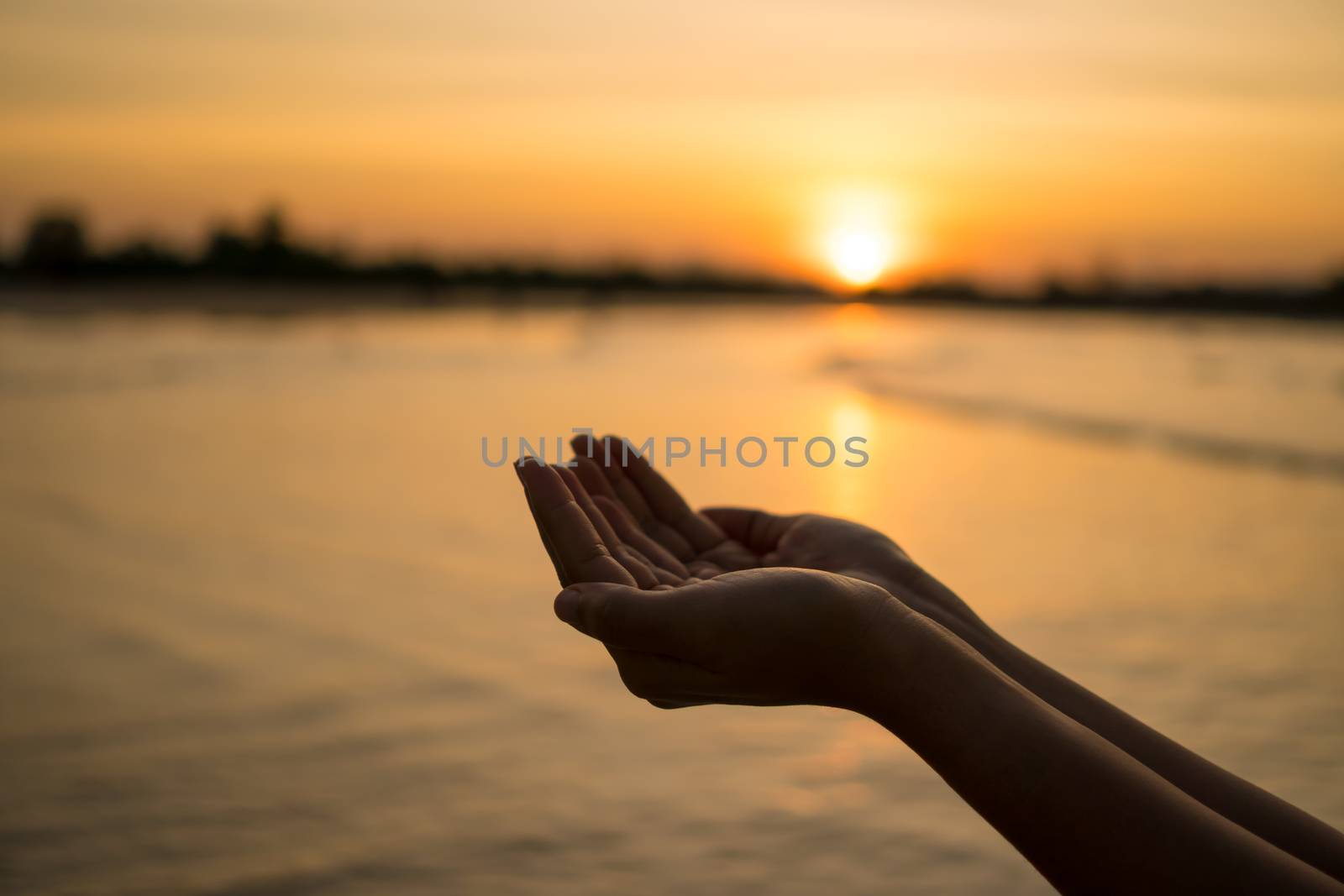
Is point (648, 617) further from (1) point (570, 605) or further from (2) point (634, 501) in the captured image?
(2) point (634, 501)

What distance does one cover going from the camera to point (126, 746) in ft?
8.91

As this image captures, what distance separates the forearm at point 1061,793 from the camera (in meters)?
1.31

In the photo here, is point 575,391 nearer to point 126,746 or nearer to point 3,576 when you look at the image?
point 3,576

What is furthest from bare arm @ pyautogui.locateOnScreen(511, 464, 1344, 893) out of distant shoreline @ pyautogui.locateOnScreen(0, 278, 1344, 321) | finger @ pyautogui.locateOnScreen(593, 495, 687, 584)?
distant shoreline @ pyautogui.locateOnScreen(0, 278, 1344, 321)

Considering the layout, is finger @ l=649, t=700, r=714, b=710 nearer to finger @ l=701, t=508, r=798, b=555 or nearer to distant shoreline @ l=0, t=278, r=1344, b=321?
finger @ l=701, t=508, r=798, b=555

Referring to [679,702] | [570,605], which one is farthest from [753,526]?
[570,605]

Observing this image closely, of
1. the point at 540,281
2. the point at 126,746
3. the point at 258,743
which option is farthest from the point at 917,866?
the point at 540,281

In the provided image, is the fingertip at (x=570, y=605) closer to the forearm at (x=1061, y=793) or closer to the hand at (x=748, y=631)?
the hand at (x=748, y=631)

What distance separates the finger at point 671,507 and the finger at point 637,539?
133 mm

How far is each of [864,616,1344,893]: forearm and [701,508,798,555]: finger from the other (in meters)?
0.64

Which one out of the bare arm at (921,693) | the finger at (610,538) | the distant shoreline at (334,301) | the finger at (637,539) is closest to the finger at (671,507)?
the finger at (637,539)

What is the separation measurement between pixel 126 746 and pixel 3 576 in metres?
1.83

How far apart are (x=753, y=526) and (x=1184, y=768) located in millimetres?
861

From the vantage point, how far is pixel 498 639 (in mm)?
3605
